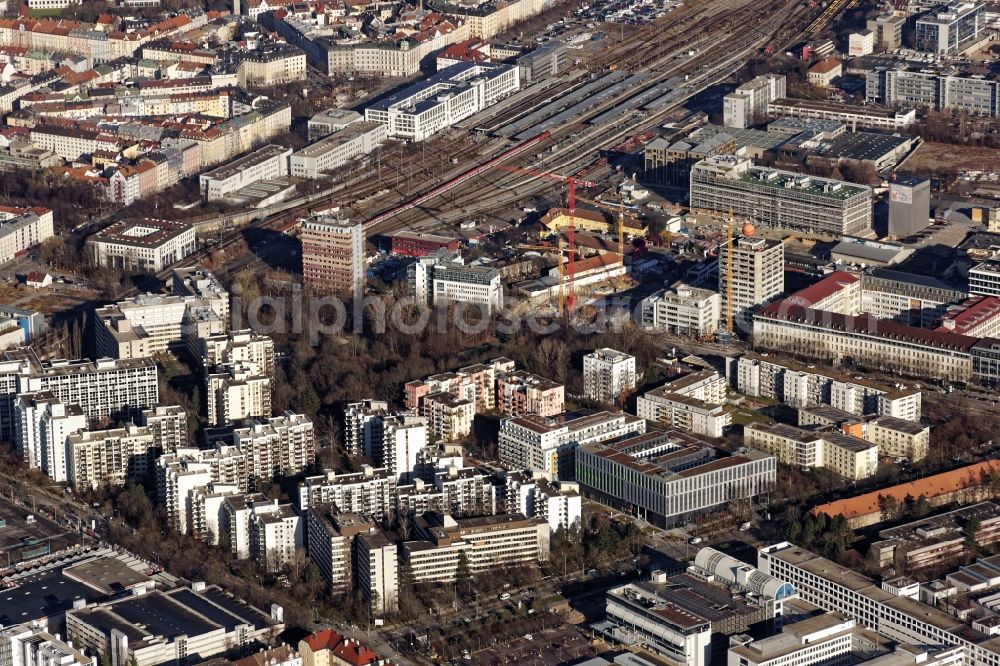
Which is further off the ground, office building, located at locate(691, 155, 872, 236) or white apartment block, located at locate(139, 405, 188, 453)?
office building, located at locate(691, 155, 872, 236)

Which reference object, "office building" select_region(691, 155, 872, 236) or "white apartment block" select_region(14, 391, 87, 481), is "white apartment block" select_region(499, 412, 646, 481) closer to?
"white apartment block" select_region(14, 391, 87, 481)

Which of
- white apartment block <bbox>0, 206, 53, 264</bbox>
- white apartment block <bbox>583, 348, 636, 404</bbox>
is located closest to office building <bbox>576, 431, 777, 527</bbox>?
white apartment block <bbox>583, 348, 636, 404</bbox>

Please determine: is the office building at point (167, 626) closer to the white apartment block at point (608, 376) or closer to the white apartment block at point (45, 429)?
the white apartment block at point (45, 429)

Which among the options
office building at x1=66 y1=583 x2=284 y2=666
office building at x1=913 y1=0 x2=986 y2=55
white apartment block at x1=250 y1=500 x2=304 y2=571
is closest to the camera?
office building at x1=66 y1=583 x2=284 y2=666

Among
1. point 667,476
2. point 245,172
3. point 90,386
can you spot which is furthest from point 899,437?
point 245,172

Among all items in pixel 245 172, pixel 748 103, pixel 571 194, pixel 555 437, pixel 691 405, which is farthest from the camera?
pixel 748 103

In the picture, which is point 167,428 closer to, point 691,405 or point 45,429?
point 45,429
